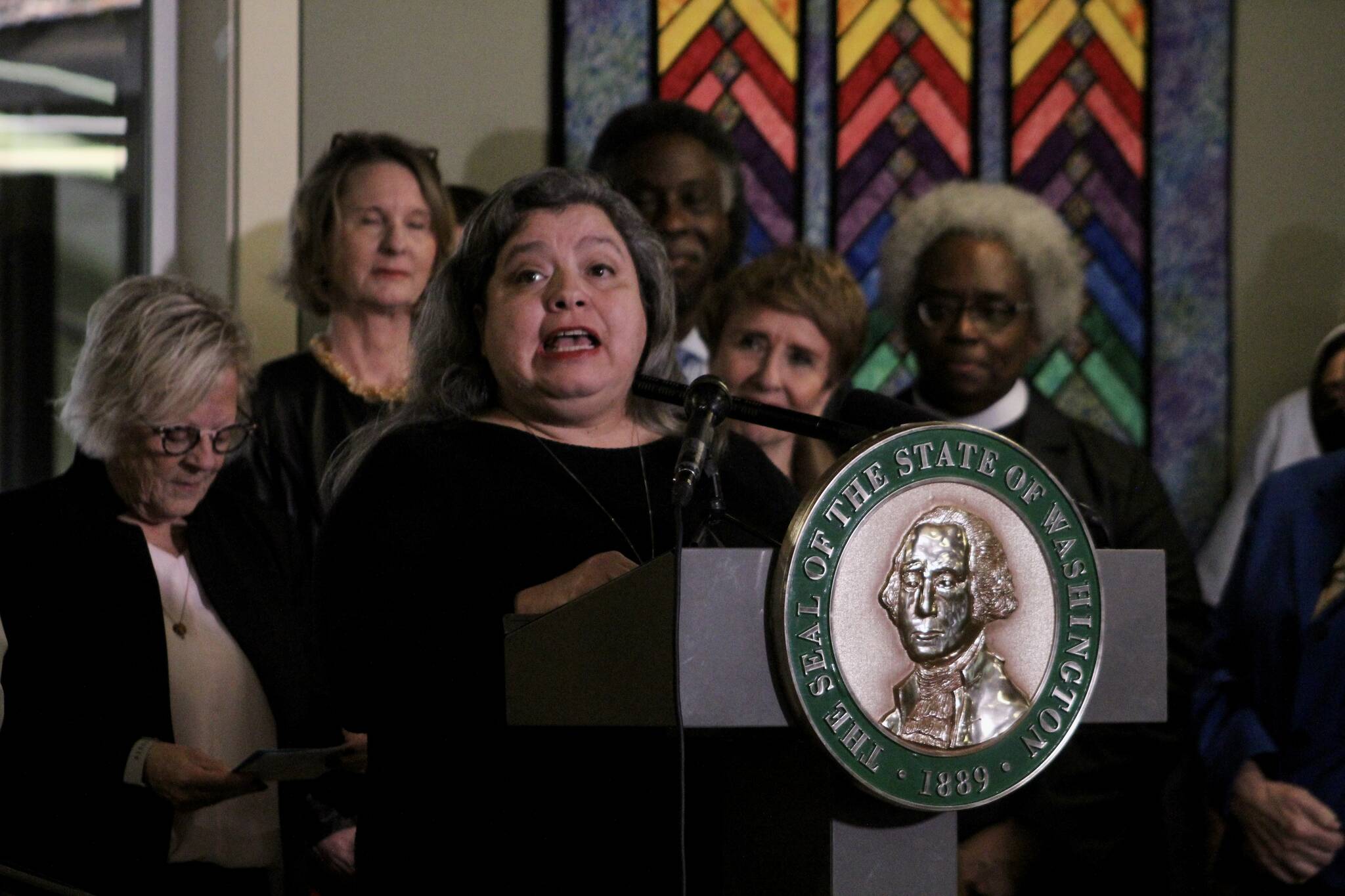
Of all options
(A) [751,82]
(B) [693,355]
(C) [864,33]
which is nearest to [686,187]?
(B) [693,355]

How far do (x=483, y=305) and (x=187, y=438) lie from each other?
2.39ft

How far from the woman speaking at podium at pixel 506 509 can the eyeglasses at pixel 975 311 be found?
4.13ft

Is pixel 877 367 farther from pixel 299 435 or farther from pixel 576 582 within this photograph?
pixel 576 582

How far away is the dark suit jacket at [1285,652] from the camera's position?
9.55ft

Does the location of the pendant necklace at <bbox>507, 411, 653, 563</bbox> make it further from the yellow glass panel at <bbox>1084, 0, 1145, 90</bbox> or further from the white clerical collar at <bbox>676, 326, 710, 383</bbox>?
the yellow glass panel at <bbox>1084, 0, 1145, 90</bbox>

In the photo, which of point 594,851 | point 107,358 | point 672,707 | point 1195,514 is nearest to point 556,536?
point 594,851

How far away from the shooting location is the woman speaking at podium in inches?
75.4

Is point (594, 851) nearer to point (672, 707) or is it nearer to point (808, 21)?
point (672, 707)

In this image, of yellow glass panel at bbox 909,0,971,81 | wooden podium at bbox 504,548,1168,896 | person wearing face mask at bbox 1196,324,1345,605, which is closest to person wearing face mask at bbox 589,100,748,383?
yellow glass panel at bbox 909,0,971,81

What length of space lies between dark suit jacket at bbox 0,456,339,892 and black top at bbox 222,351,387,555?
0.89 feet

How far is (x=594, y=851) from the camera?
1.88 m

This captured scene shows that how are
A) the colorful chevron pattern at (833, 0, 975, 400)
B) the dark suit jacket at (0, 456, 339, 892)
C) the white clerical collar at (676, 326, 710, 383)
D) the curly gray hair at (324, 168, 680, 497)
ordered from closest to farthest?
the curly gray hair at (324, 168, 680, 497), the dark suit jacket at (0, 456, 339, 892), the white clerical collar at (676, 326, 710, 383), the colorful chevron pattern at (833, 0, 975, 400)

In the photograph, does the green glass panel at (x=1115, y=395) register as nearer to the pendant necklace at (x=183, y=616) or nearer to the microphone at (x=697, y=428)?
the pendant necklace at (x=183, y=616)

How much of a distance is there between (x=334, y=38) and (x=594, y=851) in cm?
259
